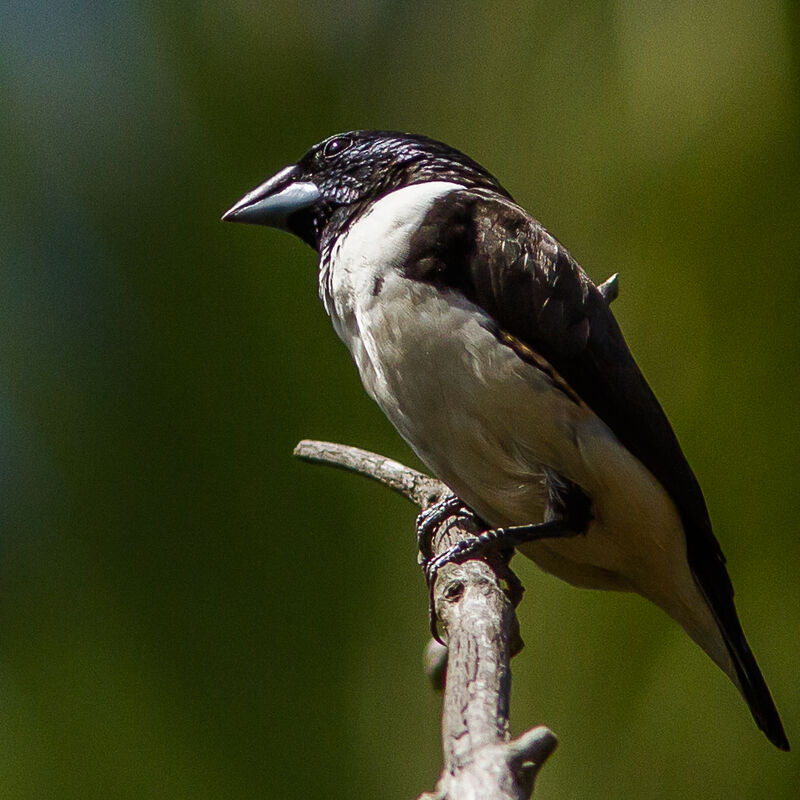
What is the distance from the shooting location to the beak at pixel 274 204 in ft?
9.26

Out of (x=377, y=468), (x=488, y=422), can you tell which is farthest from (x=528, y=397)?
(x=377, y=468)

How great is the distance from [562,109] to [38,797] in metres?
2.08

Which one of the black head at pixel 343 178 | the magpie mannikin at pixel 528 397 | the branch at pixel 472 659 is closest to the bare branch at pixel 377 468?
the branch at pixel 472 659

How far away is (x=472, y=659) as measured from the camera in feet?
5.11

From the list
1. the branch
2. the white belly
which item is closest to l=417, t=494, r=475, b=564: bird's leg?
the branch

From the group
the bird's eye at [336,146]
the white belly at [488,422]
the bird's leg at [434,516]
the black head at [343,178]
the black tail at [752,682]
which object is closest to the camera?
the white belly at [488,422]

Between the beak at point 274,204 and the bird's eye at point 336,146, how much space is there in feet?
0.26

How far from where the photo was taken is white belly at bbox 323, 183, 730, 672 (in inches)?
89.7

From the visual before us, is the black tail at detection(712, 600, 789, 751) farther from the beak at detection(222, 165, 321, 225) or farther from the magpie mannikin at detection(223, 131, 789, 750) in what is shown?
the beak at detection(222, 165, 321, 225)

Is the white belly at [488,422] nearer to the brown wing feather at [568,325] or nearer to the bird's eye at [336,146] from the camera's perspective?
the brown wing feather at [568,325]

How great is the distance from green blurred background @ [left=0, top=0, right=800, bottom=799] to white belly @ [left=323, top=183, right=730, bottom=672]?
0.99 ft

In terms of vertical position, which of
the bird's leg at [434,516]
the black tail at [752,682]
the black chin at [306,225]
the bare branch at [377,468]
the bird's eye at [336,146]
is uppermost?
the bird's eye at [336,146]

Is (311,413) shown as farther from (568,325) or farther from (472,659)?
(472,659)

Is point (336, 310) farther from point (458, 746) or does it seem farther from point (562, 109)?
point (458, 746)
